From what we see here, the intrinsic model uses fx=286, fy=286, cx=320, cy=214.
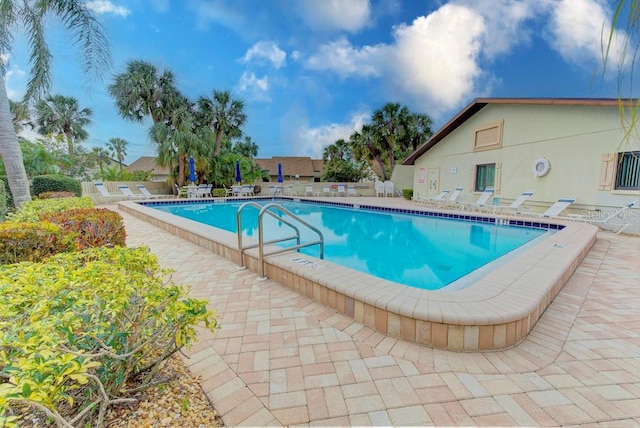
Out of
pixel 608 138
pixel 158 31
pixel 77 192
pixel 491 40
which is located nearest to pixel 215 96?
pixel 158 31

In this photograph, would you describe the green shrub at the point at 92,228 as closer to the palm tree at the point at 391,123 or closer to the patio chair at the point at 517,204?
the patio chair at the point at 517,204

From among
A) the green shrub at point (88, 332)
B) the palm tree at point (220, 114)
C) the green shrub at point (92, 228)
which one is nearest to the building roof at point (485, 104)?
the green shrub at point (88, 332)

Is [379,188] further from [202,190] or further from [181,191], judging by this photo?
[181,191]

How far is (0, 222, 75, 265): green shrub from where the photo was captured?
3250mm

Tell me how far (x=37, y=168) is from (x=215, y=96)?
10.8 m

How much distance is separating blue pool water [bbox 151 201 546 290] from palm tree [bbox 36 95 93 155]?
21.1m

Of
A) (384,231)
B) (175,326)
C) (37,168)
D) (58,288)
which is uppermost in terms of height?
(37,168)

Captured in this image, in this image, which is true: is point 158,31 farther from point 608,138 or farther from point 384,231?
point 608,138

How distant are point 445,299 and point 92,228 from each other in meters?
4.74

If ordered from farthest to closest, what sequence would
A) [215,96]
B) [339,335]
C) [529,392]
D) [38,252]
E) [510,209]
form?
[215,96] → [510,209] → [38,252] → [339,335] → [529,392]

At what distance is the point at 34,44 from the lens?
6816 mm

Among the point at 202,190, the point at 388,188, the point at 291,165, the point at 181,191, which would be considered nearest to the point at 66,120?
the point at 181,191

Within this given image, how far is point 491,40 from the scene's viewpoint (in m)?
11.2

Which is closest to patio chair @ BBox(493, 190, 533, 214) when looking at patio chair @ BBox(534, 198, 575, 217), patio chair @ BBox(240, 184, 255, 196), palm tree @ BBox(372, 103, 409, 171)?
patio chair @ BBox(534, 198, 575, 217)
